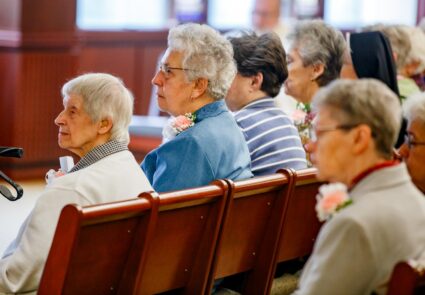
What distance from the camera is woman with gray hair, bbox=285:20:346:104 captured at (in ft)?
16.2

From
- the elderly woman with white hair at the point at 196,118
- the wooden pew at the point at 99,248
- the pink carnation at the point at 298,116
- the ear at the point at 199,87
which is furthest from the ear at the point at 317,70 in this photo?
the wooden pew at the point at 99,248

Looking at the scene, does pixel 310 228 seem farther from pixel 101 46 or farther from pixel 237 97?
pixel 101 46

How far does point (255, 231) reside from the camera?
3.72 m

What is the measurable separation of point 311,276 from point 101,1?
8.42 metres

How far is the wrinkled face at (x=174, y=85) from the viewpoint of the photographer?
13.4 ft

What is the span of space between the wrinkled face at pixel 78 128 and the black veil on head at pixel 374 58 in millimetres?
1362

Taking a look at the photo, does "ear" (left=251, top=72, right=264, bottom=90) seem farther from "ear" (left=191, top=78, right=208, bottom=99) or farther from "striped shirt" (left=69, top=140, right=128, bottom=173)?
"striped shirt" (left=69, top=140, right=128, bottom=173)

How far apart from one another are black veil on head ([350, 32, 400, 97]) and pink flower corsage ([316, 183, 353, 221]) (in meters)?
1.82

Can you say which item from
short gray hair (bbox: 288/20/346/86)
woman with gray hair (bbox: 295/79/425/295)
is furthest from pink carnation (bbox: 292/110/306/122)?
woman with gray hair (bbox: 295/79/425/295)

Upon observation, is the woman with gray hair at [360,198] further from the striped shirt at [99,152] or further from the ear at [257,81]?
the ear at [257,81]

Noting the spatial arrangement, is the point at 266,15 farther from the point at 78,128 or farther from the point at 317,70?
the point at 78,128

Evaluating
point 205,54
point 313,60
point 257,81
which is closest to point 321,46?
point 313,60

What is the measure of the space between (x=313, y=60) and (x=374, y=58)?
0.62 metres

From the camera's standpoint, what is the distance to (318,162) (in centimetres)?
251
